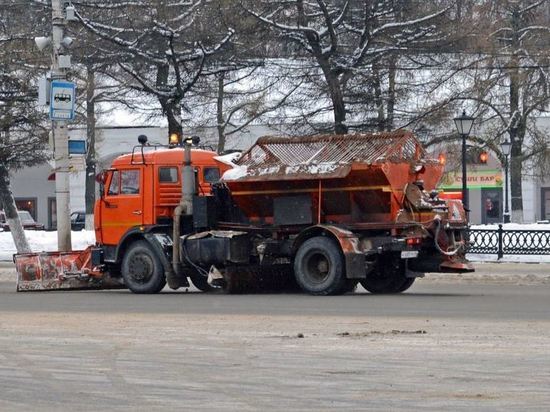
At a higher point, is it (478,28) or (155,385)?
(478,28)

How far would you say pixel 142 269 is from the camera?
23.8 metres

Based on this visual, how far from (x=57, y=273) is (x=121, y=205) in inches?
81.2

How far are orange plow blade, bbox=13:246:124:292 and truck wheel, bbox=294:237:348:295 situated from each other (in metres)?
4.55

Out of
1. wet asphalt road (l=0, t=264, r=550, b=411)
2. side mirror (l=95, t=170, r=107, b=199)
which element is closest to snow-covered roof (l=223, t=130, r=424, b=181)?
wet asphalt road (l=0, t=264, r=550, b=411)

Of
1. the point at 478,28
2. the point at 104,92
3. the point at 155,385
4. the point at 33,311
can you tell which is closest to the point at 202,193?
the point at 33,311

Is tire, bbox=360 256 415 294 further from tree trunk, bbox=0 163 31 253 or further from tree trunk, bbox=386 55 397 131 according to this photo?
tree trunk, bbox=0 163 31 253

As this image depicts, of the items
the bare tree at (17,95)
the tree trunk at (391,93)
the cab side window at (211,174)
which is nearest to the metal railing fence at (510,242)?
the tree trunk at (391,93)

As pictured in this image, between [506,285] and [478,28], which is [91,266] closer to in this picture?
[506,285]

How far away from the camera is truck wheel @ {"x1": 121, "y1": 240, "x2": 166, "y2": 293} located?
23656 mm

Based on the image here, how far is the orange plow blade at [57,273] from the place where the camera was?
25.0 m

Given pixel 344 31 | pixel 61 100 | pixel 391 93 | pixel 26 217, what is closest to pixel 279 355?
pixel 61 100

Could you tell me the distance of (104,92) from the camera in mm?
48562

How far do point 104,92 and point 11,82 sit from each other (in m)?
10.3

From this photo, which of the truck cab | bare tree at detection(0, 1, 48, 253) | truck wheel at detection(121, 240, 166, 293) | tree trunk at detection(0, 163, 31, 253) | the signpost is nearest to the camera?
truck wheel at detection(121, 240, 166, 293)
